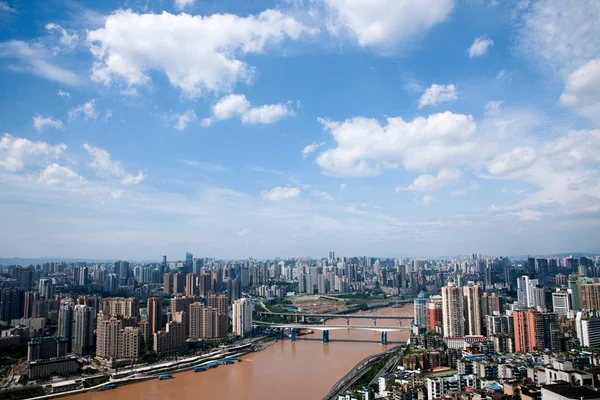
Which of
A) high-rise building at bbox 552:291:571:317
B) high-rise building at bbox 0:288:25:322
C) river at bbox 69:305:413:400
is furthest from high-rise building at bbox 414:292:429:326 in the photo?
high-rise building at bbox 0:288:25:322

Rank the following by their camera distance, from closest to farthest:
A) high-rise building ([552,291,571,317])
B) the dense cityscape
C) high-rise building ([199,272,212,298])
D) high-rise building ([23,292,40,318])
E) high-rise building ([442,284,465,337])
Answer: the dense cityscape < high-rise building ([442,284,465,337]) < high-rise building ([552,291,571,317]) < high-rise building ([23,292,40,318]) < high-rise building ([199,272,212,298])

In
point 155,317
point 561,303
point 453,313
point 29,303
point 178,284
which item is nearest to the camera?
point 453,313

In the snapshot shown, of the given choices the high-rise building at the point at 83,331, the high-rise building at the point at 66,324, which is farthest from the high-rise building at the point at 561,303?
the high-rise building at the point at 66,324

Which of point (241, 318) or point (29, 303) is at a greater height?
point (29, 303)

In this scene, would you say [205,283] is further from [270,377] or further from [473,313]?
[473,313]

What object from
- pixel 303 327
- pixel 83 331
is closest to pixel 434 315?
pixel 303 327

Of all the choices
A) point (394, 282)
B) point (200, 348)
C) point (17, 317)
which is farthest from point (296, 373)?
point (394, 282)

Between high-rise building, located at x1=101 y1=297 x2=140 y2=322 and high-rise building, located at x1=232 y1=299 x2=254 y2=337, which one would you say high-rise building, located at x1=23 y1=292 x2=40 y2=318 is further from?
high-rise building, located at x1=232 y1=299 x2=254 y2=337
